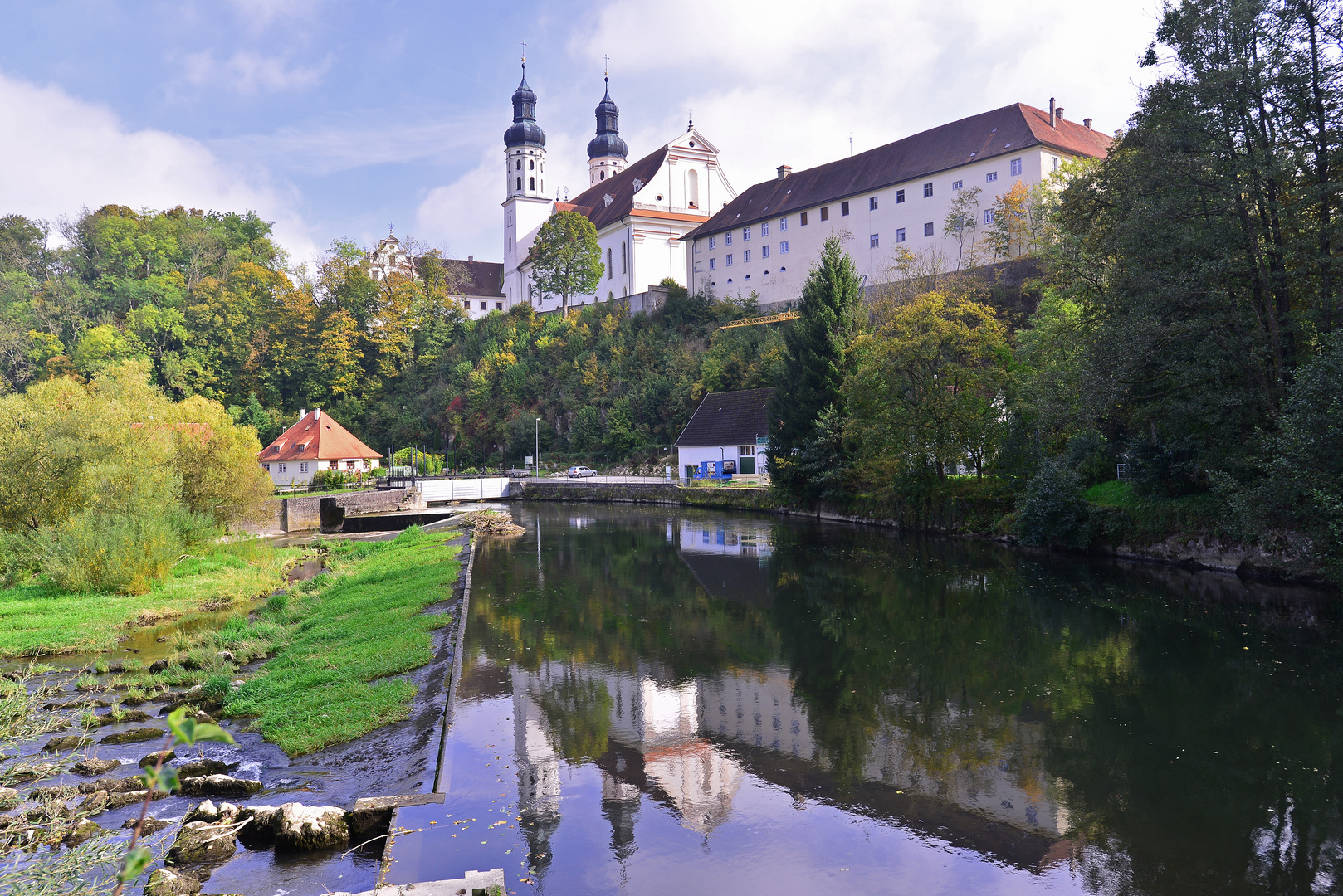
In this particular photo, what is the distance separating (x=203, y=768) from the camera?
938 centimetres

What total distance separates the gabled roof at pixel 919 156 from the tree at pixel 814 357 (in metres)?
14.3

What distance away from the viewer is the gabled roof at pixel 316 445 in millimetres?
52688

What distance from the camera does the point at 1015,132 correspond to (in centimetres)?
4472

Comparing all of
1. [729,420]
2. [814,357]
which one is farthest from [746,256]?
[814,357]

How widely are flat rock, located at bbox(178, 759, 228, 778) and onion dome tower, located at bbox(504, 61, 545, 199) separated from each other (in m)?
82.8

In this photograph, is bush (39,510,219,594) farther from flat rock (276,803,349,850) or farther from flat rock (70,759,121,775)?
flat rock (276,803,349,850)

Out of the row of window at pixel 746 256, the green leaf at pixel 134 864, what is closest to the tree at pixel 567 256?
the row of window at pixel 746 256

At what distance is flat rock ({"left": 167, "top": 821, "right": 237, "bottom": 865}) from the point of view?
7.35 m

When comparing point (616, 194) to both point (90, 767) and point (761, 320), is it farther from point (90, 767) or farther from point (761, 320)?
point (90, 767)

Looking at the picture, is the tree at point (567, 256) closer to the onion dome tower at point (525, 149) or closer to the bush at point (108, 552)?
the onion dome tower at point (525, 149)

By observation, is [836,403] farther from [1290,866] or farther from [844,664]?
[1290,866]

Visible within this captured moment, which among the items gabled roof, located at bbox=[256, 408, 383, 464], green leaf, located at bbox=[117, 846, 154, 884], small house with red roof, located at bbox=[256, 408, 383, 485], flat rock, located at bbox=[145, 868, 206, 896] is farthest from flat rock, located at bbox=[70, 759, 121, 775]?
gabled roof, located at bbox=[256, 408, 383, 464]

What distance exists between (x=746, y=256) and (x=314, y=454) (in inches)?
1334

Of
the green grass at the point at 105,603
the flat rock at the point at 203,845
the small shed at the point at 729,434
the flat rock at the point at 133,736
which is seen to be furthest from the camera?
the small shed at the point at 729,434
